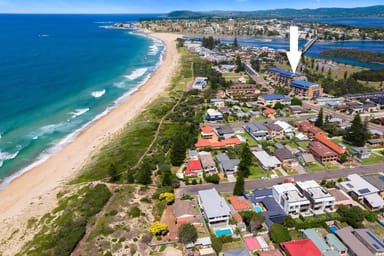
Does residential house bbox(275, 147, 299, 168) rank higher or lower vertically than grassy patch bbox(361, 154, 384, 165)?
higher

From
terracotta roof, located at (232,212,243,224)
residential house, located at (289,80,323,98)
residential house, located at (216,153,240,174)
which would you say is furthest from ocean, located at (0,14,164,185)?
residential house, located at (289,80,323,98)

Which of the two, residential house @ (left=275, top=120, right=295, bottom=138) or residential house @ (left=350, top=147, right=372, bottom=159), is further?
residential house @ (left=275, top=120, right=295, bottom=138)

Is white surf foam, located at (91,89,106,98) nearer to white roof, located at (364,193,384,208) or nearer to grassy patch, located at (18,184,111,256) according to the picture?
grassy patch, located at (18,184,111,256)

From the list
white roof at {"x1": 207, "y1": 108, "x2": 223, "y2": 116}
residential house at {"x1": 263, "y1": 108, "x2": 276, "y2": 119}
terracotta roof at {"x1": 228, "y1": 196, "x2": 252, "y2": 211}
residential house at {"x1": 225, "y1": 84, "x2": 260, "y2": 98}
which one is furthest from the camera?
residential house at {"x1": 225, "y1": 84, "x2": 260, "y2": 98}

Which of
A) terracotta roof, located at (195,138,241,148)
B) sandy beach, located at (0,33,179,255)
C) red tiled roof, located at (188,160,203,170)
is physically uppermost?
terracotta roof, located at (195,138,241,148)

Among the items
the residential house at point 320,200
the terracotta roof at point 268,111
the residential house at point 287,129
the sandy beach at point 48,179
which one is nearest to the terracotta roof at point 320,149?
the residential house at point 287,129

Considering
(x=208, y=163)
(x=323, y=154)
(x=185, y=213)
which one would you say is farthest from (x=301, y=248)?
(x=323, y=154)

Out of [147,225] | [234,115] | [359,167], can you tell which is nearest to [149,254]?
[147,225]

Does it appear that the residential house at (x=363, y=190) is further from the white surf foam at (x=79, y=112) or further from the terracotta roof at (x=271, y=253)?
the white surf foam at (x=79, y=112)

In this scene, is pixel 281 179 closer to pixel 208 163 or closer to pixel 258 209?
pixel 258 209
